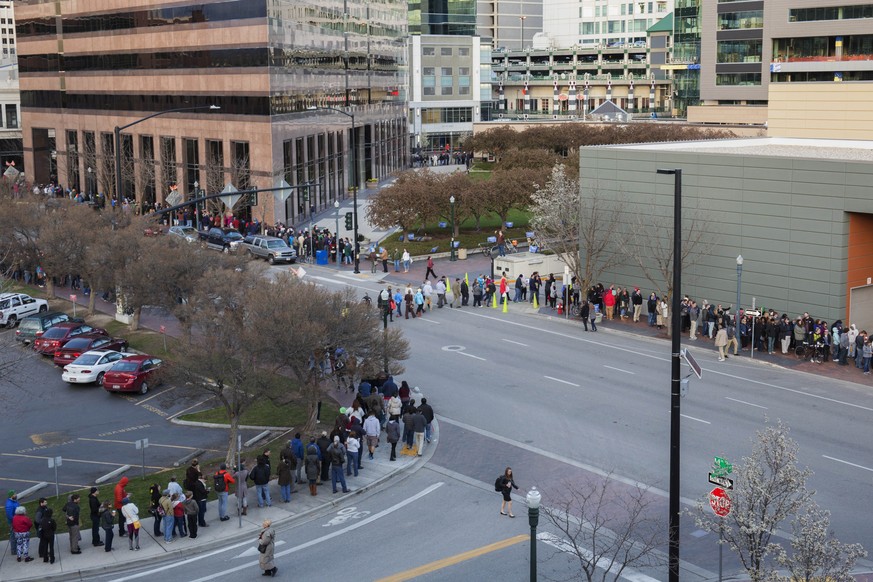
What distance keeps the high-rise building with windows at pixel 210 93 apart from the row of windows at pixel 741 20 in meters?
30.6

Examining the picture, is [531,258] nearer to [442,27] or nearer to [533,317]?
[533,317]

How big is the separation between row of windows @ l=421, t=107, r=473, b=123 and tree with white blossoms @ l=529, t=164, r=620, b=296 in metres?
80.0

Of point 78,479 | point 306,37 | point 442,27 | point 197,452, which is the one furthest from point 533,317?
point 442,27

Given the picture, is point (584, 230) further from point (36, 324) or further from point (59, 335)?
point (36, 324)

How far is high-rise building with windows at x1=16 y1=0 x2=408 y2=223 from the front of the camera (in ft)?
225

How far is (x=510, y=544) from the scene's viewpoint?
846 inches

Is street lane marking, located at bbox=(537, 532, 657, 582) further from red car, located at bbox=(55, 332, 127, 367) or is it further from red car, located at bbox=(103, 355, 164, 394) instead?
red car, located at bbox=(55, 332, 127, 367)

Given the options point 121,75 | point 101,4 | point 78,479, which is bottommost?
point 78,479

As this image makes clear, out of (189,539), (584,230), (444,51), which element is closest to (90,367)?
(189,539)

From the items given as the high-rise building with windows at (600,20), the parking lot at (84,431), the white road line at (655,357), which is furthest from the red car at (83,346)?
the high-rise building with windows at (600,20)

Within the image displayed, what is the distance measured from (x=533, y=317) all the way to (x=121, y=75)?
48.4 m

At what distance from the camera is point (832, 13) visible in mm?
88500

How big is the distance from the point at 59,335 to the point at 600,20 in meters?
153

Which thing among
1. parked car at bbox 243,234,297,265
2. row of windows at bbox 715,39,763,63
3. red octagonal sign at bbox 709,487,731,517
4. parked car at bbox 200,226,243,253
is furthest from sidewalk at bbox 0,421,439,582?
row of windows at bbox 715,39,763,63
